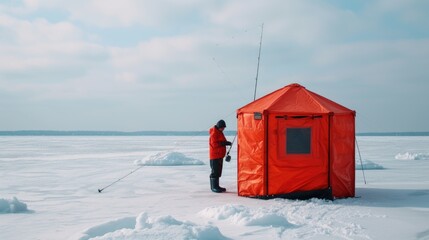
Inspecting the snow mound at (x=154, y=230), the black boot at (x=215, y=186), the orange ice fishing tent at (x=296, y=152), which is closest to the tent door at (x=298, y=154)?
the orange ice fishing tent at (x=296, y=152)

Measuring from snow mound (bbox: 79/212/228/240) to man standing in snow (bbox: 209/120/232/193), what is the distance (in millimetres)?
4171

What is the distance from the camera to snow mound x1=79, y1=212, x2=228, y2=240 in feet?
15.6

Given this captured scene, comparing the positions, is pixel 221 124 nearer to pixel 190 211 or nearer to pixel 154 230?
pixel 190 211

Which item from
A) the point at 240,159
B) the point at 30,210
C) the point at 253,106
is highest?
the point at 253,106

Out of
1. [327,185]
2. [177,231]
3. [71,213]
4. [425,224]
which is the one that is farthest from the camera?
[327,185]

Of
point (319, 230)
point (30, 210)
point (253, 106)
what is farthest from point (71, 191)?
point (319, 230)

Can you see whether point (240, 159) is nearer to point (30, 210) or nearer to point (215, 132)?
point (215, 132)

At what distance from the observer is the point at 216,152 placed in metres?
9.81

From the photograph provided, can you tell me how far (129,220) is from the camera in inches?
227

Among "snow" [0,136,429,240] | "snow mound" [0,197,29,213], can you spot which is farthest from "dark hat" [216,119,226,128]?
"snow mound" [0,197,29,213]

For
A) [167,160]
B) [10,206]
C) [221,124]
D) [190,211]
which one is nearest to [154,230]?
[190,211]

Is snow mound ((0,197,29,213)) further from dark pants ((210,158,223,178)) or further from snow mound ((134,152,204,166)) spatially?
snow mound ((134,152,204,166))

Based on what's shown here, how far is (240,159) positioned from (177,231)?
444 centimetres

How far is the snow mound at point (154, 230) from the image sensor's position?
476 centimetres
